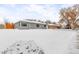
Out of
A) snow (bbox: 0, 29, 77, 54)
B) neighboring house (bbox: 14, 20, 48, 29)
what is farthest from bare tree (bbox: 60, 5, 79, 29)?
neighboring house (bbox: 14, 20, 48, 29)

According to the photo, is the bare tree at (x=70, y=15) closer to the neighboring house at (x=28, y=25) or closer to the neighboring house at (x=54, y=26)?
the neighboring house at (x=54, y=26)

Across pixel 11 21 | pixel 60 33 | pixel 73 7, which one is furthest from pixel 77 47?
pixel 11 21

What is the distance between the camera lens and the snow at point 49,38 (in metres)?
1.78

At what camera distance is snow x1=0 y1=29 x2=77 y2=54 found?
1.78 meters

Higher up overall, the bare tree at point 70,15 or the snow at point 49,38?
the bare tree at point 70,15

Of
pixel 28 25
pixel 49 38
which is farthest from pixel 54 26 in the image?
pixel 28 25

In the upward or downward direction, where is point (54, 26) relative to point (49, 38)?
upward

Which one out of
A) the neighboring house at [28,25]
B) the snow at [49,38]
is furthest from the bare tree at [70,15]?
the neighboring house at [28,25]

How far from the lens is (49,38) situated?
1784 mm

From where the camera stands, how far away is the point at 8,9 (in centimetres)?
178

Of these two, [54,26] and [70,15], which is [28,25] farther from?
[70,15]

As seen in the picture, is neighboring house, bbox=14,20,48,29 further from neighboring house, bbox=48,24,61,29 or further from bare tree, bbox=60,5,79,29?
bare tree, bbox=60,5,79,29
